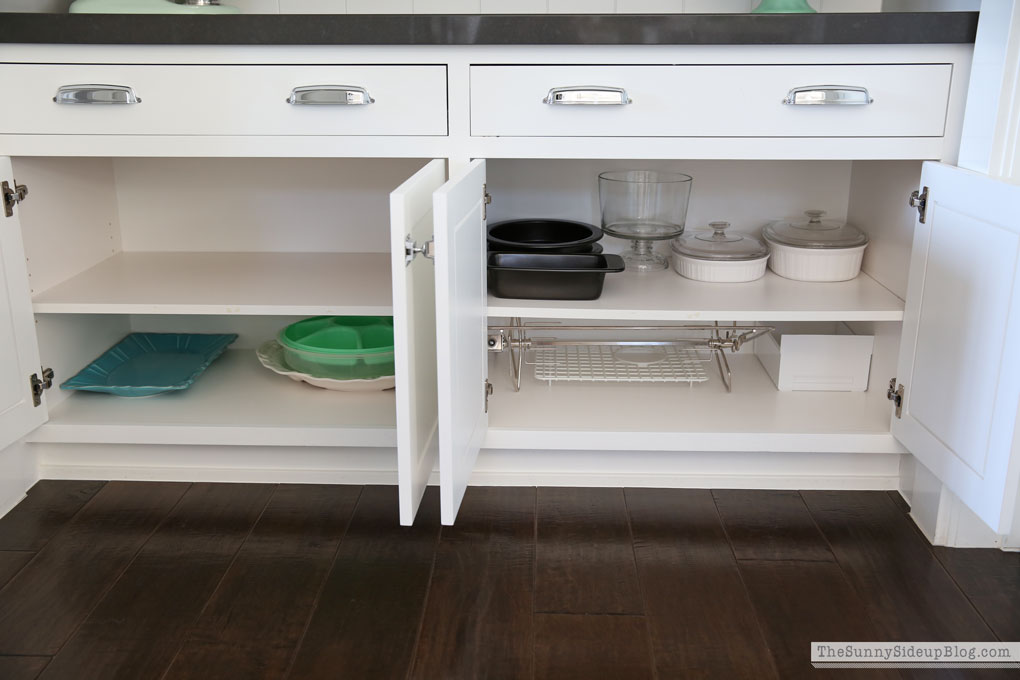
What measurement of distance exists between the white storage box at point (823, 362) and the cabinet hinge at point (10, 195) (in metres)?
1.50

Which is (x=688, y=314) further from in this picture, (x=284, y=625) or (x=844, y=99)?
(x=284, y=625)

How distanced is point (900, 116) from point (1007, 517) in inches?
26.5

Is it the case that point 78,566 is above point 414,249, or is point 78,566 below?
below

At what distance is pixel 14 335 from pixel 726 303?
4.30ft

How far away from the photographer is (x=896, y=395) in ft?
5.52

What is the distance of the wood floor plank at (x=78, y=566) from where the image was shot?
4.46 ft

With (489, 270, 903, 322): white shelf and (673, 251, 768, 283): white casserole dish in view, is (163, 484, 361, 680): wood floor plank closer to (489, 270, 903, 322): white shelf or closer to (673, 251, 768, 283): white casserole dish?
(489, 270, 903, 322): white shelf

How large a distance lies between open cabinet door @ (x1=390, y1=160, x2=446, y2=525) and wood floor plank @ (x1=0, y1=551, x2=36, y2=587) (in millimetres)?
698

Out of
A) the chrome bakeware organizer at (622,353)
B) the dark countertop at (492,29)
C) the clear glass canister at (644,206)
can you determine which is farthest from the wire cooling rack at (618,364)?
the dark countertop at (492,29)

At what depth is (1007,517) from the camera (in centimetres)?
134

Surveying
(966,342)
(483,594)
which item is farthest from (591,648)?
(966,342)

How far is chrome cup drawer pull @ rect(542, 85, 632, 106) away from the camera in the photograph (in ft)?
5.00

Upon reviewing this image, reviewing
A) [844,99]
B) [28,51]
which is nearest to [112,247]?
[28,51]

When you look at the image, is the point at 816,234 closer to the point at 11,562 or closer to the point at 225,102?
the point at 225,102
